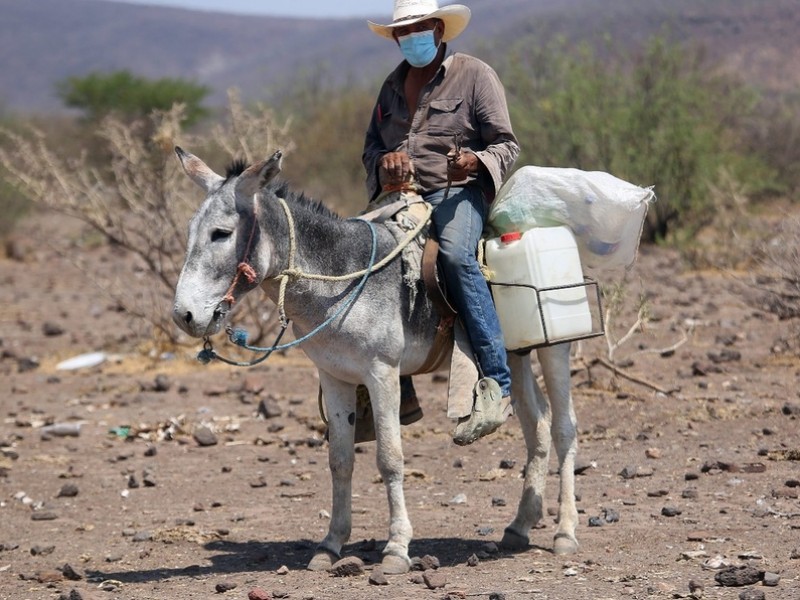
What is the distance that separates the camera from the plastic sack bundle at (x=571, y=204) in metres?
6.50

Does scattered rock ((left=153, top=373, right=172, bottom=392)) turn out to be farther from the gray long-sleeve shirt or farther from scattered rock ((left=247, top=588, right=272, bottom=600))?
scattered rock ((left=247, top=588, right=272, bottom=600))

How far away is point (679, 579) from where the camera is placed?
18.6 ft

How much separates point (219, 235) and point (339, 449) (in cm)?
132

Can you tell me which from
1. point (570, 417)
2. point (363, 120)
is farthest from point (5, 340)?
point (363, 120)

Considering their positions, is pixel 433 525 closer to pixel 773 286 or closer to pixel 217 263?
pixel 217 263

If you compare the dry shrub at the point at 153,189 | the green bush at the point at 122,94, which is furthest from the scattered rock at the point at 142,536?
the green bush at the point at 122,94

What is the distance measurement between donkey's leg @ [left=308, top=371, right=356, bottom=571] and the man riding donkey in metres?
0.56

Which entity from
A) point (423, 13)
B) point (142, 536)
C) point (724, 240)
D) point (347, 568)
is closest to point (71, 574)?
point (142, 536)

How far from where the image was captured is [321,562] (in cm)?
621

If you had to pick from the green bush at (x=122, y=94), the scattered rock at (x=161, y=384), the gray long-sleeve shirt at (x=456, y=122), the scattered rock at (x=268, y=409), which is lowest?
the scattered rock at (x=268, y=409)

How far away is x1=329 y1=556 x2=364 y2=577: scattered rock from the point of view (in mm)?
6016

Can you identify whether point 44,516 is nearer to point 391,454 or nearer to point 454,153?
point 391,454

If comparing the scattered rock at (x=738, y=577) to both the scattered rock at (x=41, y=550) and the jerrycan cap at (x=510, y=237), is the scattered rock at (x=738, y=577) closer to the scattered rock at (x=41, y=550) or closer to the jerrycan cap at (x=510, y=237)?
the jerrycan cap at (x=510, y=237)

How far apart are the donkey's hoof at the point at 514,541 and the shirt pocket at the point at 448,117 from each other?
2036mm
